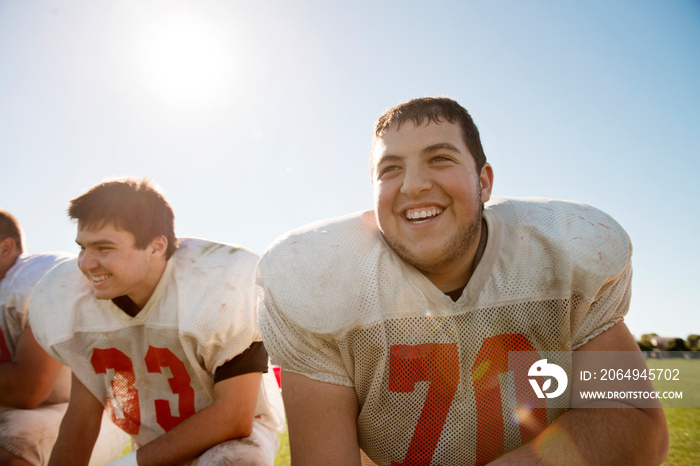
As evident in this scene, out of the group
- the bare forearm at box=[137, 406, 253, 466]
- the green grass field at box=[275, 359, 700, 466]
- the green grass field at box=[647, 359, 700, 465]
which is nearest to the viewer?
the bare forearm at box=[137, 406, 253, 466]

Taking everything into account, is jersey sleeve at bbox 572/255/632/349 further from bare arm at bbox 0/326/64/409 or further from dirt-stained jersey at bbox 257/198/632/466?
bare arm at bbox 0/326/64/409

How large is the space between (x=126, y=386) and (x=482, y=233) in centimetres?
222

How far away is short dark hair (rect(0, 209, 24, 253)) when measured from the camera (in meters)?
3.39

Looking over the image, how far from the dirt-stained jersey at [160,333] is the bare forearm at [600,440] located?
148 cm

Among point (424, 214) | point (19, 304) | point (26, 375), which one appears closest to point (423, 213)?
point (424, 214)

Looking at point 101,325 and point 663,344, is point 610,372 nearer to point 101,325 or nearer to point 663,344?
point 101,325

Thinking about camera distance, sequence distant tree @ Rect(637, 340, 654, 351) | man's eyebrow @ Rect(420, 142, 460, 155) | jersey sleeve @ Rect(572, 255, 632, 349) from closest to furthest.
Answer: jersey sleeve @ Rect(572, 255, 632, 349) < man's eyebrow @ Rect(420, 142, 460, 155) < distant tree @ Rect(637, 340, 654, 351)

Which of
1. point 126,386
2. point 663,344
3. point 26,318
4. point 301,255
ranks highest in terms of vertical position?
point 301,255

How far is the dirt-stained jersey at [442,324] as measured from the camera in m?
1.64

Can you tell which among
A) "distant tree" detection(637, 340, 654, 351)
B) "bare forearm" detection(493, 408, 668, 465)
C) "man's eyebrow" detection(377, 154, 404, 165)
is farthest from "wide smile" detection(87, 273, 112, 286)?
"distant tree" detection(637, 340, 654, 351)

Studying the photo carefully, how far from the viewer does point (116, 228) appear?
2480 millimetres

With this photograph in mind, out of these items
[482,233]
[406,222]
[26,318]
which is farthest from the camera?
[26,318]

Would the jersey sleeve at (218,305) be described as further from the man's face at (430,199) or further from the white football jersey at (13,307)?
the white football jersey at (13,307)

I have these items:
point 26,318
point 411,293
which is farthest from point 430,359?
point 26,318
